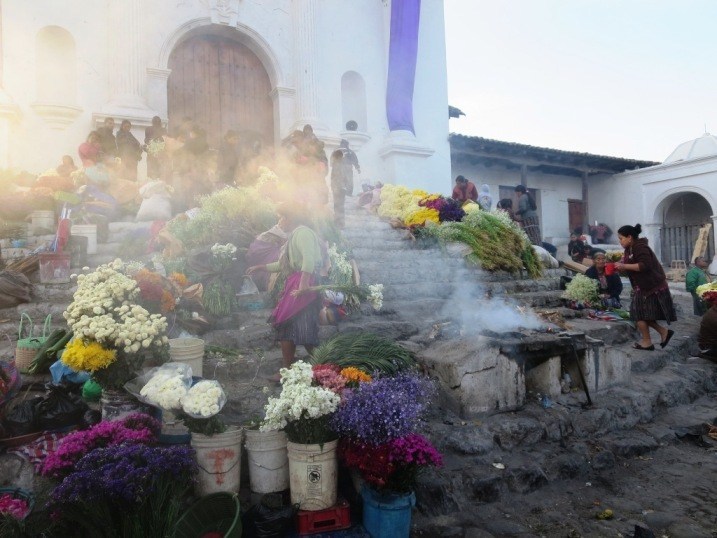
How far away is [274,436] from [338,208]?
699 centimetres

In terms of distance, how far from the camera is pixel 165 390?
3.46m

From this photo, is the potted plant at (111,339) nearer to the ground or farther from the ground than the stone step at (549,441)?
farther from the ground

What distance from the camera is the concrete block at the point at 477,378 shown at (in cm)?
471

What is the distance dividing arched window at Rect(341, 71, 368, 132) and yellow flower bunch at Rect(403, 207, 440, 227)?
169 inches

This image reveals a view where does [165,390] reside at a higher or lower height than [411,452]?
higher

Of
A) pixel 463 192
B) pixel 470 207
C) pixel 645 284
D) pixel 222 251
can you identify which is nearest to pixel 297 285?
pixel 222 251

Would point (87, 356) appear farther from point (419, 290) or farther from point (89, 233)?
point (419, 290)

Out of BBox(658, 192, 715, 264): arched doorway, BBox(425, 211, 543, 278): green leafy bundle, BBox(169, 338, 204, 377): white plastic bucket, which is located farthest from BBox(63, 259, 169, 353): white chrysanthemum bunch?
BBox(658, 192, 715, 264): arched doorway

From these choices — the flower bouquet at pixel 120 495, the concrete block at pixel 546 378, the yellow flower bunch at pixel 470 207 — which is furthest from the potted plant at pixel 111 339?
the yellow flower bunch at pixel 470 207

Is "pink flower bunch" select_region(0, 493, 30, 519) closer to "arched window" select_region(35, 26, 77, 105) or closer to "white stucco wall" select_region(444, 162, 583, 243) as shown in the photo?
"arched window" select_region(35, 26, 77, 105)

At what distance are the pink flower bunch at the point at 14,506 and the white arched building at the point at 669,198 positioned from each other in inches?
856

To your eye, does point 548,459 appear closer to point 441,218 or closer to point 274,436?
point 274,436

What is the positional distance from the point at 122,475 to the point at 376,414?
1493 mm

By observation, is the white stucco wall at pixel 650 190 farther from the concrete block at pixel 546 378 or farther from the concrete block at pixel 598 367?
the concrete block at pixel 546 378
